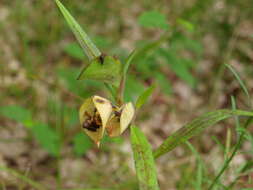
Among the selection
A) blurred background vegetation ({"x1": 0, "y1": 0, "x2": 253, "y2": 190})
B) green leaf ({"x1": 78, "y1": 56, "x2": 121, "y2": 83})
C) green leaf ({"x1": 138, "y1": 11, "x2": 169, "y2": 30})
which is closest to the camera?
green leaf ({"x1": 78, "y1": 56, "x2": 121, "y2": 83})

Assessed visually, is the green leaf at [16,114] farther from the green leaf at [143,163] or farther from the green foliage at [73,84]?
the green leaf at [143,163]

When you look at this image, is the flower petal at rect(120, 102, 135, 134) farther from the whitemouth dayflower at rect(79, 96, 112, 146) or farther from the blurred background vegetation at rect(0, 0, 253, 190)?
the blurred background vegetation at rect(0, 0, 253, 190)

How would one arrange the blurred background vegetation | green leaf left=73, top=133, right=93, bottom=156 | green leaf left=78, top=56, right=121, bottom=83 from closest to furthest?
green leaf left=78, top=56, right=121, bottom=83 → green leaf left=73, top=133, right=93, bottom=156 → the blurred background vegetation

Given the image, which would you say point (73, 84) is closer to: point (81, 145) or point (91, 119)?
point (81, 145)

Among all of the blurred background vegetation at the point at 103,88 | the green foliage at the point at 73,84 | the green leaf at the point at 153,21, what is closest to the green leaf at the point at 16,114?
the blurred background vegetation at the point at 103,88

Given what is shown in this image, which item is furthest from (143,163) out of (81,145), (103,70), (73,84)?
(73,84)

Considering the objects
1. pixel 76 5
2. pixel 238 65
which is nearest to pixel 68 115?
pixel 76 5

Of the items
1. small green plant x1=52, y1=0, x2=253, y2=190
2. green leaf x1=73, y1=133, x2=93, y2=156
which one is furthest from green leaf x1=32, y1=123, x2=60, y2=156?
small green plant x1=52, y1=0, x2=253, y2=190
